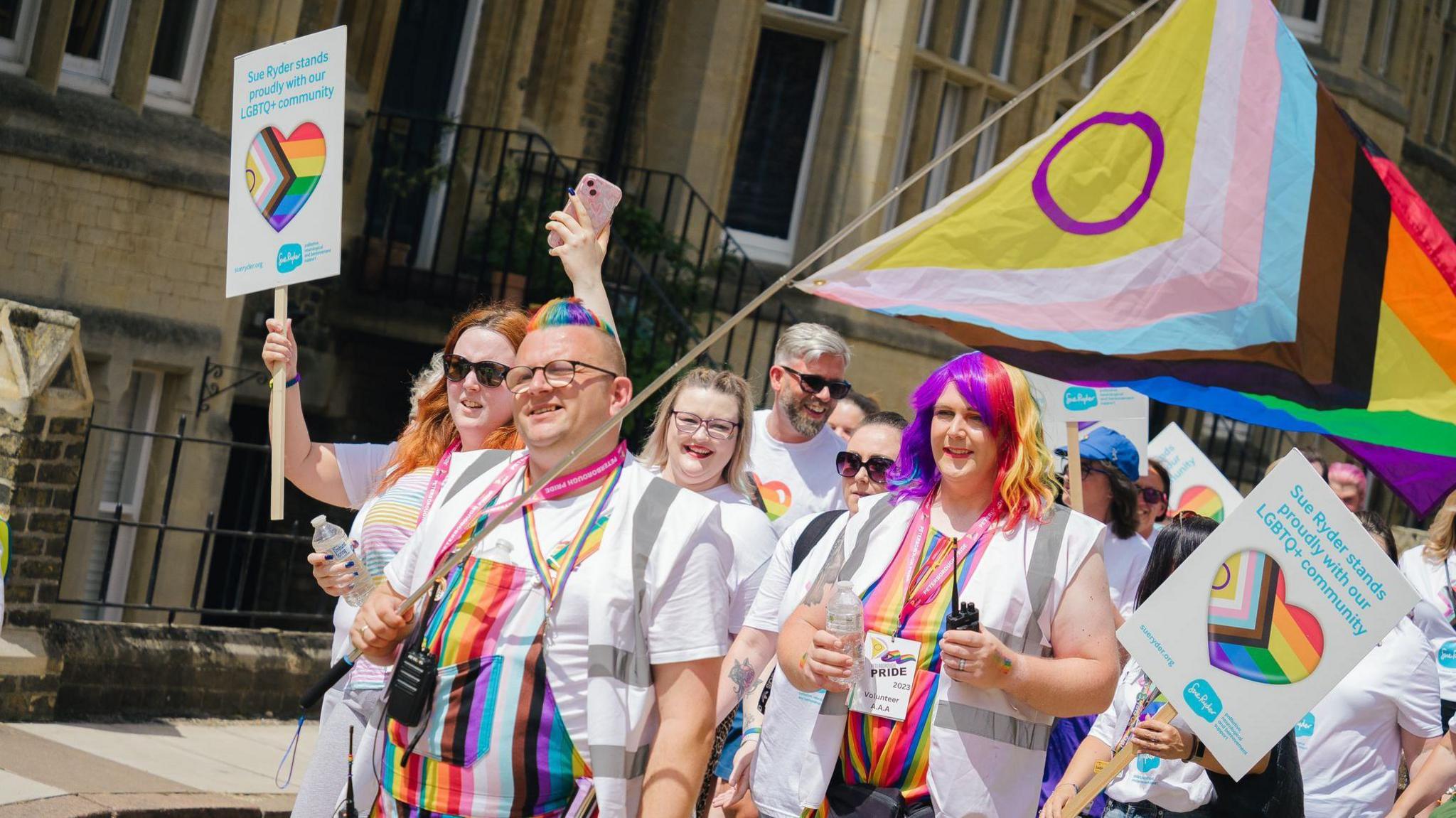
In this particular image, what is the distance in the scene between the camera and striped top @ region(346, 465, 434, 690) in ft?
15.0

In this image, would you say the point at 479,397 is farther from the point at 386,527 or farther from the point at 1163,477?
the point at 1163,477

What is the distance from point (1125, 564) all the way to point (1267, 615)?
1.93 meters

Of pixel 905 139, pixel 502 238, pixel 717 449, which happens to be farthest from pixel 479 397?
pixel 905 139

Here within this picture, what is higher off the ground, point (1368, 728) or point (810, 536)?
point (810, 536)

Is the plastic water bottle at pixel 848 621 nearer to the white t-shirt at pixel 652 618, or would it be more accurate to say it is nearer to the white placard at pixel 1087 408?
the white t-shirt at pixel 652 618

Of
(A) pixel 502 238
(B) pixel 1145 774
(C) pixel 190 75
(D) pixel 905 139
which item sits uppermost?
(D) pixel 905 139

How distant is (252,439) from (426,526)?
9213 mm

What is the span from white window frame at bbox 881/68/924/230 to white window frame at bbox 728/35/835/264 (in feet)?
2.80

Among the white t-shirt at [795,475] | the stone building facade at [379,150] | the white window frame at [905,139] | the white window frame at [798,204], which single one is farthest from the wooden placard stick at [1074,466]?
the white window frame at [905,139]

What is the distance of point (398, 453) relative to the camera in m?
5.00

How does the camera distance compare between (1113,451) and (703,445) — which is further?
(1113,451)

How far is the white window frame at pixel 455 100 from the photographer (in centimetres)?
1280

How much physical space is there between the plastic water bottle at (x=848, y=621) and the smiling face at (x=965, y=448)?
46 cm

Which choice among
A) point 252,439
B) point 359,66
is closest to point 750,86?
point 359,66
